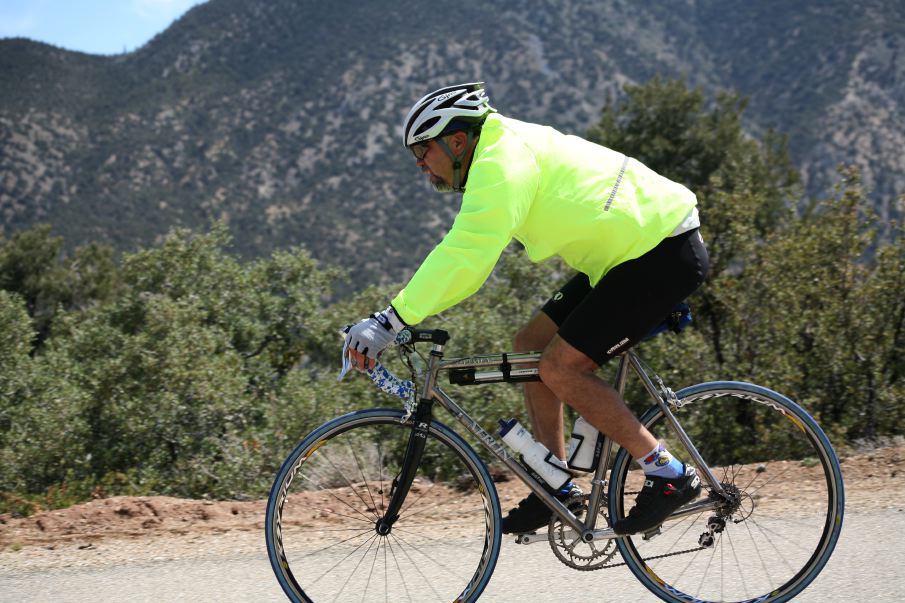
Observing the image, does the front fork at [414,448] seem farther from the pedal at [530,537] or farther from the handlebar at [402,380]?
the pedal at [530,537]

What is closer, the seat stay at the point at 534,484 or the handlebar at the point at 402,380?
the handlebar at the point at 402,380

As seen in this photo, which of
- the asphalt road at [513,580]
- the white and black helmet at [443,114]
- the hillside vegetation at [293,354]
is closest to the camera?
the white and black helmet at [443,114]

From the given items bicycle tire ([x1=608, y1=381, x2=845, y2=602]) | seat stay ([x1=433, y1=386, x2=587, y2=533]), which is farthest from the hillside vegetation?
seat stay ([x1=433, y1=386, x2=587, y2=533])

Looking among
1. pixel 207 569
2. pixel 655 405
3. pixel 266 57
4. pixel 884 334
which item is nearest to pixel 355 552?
pixel 207 569

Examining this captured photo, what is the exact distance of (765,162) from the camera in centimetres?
3522

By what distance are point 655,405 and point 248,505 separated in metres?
2.94

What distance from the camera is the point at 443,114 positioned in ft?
10.4

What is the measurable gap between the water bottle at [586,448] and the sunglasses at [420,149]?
1.24 metres

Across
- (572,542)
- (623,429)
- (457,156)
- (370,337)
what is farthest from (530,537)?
(457,156)

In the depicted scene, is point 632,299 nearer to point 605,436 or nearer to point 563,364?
point 563,364

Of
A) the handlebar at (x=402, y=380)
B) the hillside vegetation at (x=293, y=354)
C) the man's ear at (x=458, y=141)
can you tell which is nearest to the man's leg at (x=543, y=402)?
the handlebar at (x=402, y=380)

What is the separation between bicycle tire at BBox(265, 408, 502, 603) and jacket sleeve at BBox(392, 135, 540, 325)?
0.55 meters

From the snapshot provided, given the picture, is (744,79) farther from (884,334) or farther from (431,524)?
(431,524)

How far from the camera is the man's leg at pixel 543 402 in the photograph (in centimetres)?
351
